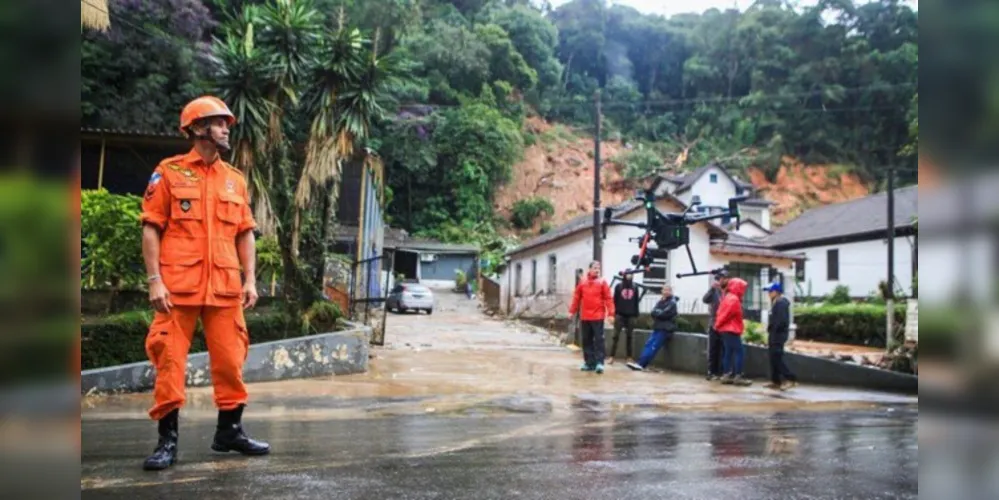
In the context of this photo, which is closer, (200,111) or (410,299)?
(200,111)

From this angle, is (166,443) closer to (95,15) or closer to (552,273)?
(95,15)

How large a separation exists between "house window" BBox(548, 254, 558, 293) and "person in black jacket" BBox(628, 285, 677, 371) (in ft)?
55.7

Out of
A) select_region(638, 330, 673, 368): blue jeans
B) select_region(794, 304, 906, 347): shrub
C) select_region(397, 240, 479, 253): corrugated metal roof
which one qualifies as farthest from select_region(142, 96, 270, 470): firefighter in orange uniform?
select_region(397, 240, 479, 253): corrugated metal roof

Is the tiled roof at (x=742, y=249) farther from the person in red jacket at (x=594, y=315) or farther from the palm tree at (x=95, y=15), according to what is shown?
the palm tree at (x=95, y=15)

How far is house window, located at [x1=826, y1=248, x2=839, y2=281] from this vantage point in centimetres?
3209

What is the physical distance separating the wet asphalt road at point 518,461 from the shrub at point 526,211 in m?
48.1

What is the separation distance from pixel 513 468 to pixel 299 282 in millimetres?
7316

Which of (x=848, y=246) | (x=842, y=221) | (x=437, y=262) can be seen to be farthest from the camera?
(x=437, y=262)

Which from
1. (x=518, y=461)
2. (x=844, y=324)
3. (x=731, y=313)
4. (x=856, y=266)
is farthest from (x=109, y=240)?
(x=856, y=266)

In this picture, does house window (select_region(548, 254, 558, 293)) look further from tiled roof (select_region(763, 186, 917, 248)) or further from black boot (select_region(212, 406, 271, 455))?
black boot (select_region(212, 406, 271, 455))

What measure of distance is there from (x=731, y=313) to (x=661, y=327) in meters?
2.01

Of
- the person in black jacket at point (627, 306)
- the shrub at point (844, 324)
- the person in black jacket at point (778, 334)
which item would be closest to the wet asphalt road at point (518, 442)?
the person in black jacket at point (778, 334)

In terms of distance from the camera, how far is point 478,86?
5725cm

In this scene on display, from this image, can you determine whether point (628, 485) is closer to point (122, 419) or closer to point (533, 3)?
point (122, 419)
